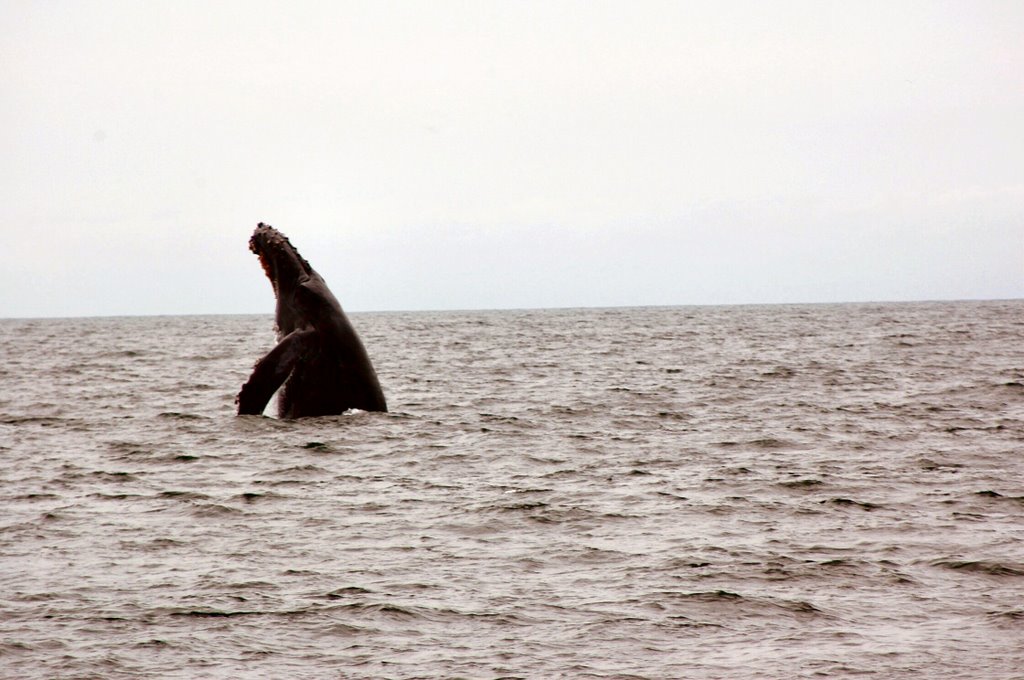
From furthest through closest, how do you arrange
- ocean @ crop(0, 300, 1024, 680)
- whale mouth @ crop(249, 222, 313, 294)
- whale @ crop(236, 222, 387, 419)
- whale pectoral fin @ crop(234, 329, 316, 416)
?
whale mouth @ crop(249, 222, 313, 294)
whale @ crop(236, 222, 387, 419)
whale pectoral fin @ crop(234, 329, 316, 416)
ocean @ crop(0, 300, 1024, 680)

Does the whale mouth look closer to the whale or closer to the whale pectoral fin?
the whale

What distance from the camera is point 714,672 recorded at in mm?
6691

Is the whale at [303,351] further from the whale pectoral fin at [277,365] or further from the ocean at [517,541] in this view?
the ocean at [517,541]

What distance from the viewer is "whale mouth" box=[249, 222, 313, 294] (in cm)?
1588

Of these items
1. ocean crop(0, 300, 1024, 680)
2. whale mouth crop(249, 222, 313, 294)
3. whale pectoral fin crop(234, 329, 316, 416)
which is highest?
whale mouth crop(249, 222, 313, 294)

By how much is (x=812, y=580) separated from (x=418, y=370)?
23290 mm

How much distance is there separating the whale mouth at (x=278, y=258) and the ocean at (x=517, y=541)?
74.4 inches

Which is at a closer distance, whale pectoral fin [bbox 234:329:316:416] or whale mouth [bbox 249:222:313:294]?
whale pectoral fin [bbox 234:329:316:416]

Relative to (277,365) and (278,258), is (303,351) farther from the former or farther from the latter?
(278,258)

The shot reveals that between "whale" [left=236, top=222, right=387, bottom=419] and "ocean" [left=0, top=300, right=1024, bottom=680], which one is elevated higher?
"whale" [left=236, top=222, right=387, bottom=419]

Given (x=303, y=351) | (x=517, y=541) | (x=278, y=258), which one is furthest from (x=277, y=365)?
(x=517, y=541)

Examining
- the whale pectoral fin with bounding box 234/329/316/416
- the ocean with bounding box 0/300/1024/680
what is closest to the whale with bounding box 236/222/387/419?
the whale pectoral fin with bounding box 234/329/316/416

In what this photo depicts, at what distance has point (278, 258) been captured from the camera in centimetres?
1588

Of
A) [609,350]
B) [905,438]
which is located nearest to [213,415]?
[905,438]
